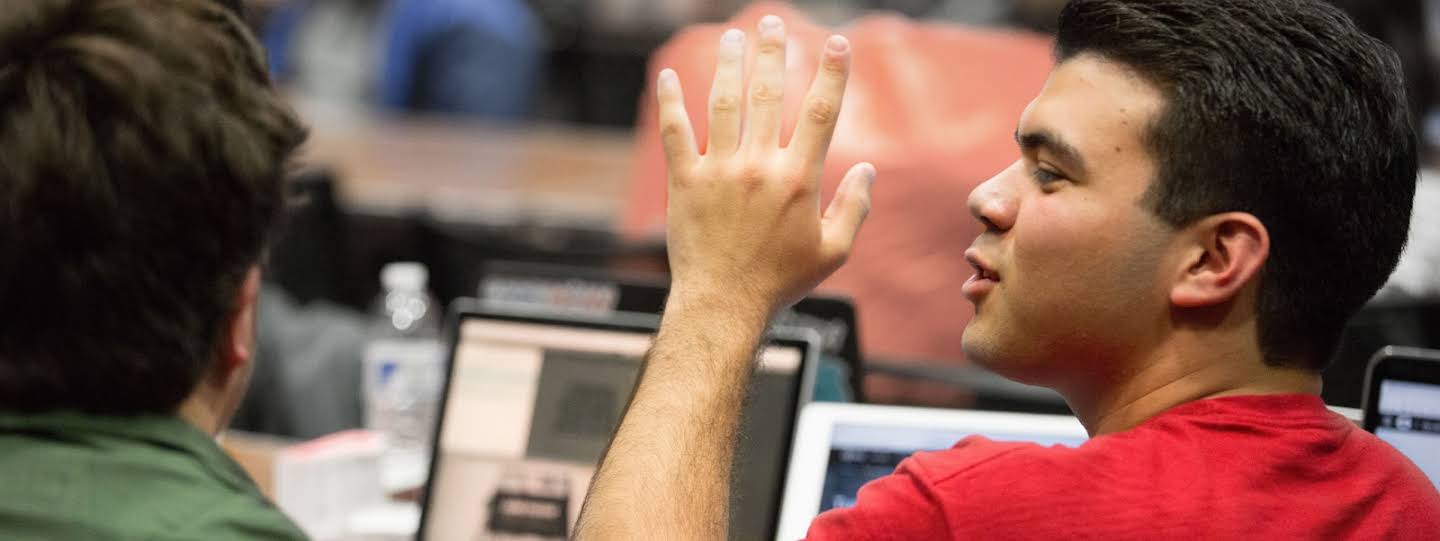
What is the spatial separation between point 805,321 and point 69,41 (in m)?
0.94

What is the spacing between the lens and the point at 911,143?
2521 millimetres

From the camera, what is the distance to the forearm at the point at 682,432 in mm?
1103

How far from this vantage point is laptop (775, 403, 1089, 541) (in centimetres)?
145

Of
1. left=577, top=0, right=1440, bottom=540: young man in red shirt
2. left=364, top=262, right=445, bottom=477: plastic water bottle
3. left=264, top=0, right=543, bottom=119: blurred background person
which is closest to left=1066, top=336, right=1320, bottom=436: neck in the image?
left=577, top=0, right=1440, bottom=540: young man in red shirt

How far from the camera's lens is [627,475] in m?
1.12

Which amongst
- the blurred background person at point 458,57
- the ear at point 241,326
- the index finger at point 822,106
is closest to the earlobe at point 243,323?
the ear at point 241,326

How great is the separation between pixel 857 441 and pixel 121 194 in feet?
2.31

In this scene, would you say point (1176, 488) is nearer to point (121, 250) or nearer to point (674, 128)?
point (674, 128)

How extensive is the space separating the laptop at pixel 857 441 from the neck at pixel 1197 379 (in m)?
0.33

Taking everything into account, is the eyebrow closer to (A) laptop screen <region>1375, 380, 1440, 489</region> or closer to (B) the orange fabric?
(A) laptop screen <region>1375, 380, 1440, 489</region>

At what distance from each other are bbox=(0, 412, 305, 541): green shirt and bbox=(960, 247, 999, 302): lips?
0.48 meters

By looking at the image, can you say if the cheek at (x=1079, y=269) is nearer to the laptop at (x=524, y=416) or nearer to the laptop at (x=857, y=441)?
the laptop at (x=857, y=441)

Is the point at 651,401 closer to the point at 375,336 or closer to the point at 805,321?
the point at 805,321

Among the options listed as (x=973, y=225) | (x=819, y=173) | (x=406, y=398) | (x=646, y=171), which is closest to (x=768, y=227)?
(x=819, y=173)
